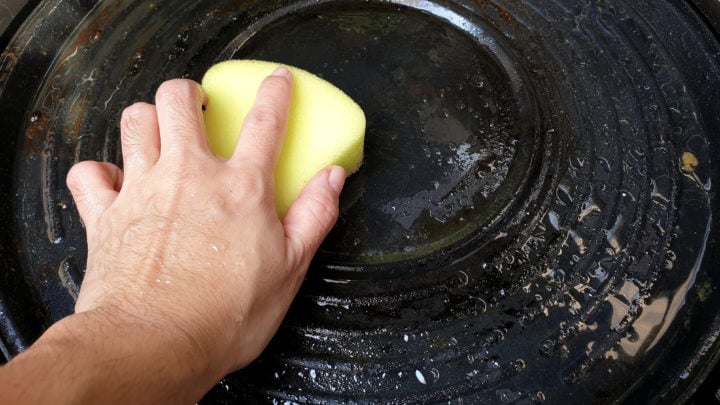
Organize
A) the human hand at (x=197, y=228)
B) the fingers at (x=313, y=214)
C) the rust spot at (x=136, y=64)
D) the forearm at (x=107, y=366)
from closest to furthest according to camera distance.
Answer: the forearm at (x=107, y=366) < the human hand at (x=197, y=228) < the fingers at (x=313, y=214) < the rust spot at (x=136, y=64)

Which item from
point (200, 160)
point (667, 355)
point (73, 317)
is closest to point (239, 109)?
point (200, 160)

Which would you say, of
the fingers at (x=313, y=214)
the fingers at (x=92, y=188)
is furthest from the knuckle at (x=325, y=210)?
the fingers at (x=92, y=188)

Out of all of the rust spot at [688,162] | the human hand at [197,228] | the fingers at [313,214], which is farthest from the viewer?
the rust spot at [688,162]

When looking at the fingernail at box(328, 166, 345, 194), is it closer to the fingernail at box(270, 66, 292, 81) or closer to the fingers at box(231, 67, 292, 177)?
the fingers at box(231, 67, 292, 177)

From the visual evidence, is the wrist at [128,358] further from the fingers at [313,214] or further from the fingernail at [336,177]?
the fingernail at [336,177]

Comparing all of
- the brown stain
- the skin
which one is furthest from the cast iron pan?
the skin

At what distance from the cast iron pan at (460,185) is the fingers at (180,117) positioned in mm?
201

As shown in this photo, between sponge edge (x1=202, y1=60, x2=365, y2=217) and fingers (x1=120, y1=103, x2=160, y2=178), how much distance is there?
0.10 m

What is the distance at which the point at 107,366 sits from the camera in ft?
2.18

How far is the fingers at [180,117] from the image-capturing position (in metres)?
0.94

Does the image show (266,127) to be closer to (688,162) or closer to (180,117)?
(180,117)

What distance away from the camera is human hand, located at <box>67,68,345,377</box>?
80cm

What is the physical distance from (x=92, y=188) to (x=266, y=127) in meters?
0.32

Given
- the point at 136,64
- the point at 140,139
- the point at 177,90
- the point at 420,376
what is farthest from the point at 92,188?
the point at 420,376
